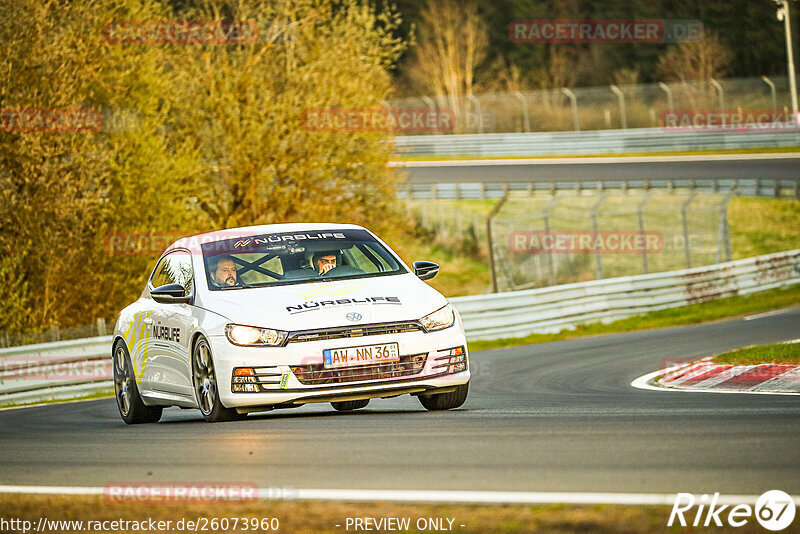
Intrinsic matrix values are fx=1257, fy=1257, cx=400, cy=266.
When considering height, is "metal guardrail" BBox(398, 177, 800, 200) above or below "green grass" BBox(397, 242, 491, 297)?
above

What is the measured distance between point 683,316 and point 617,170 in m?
20.7

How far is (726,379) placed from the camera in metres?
11.7

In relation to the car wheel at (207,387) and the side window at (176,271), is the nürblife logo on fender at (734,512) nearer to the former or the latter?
the car wheel at (207,387)

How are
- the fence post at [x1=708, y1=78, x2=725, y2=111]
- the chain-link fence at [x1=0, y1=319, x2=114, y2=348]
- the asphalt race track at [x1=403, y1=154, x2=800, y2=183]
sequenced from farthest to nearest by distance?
the fence post at [x1=708, y1=78, x2=725, y2=111], the asphalt race track at [x1=403, y1=154, x2=800, y2=183], the chain-link fence at [x1=0, y1=319, x2=114, y2=348]

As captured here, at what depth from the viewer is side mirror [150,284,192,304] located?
988 centimetres

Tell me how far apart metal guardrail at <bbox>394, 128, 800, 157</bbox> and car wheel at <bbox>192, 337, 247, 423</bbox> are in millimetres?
37828

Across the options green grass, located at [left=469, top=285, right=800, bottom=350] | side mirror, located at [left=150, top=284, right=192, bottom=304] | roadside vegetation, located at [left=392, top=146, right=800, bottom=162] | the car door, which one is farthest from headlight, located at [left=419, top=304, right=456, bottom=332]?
roadside vegetation, located at [left=392, top=146, right=800, bottom=162]

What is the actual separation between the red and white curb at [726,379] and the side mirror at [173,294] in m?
4.45

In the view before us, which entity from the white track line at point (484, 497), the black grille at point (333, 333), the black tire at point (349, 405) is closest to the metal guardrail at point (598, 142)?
the black tire at point (349, 405)

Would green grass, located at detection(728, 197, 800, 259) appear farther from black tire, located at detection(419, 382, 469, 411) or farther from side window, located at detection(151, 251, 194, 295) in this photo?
black tire, located at detection(419, 382, 469, 411)

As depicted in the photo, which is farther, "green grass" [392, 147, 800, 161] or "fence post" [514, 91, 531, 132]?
"fence post" [514, 91, 531, 132]

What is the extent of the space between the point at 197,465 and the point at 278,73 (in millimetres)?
21758

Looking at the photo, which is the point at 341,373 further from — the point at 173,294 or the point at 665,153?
the point at 665,153

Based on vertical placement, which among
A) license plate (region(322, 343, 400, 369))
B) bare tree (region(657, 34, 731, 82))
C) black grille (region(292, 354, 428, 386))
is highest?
bare tree (region(657, 34, 731, 82))
